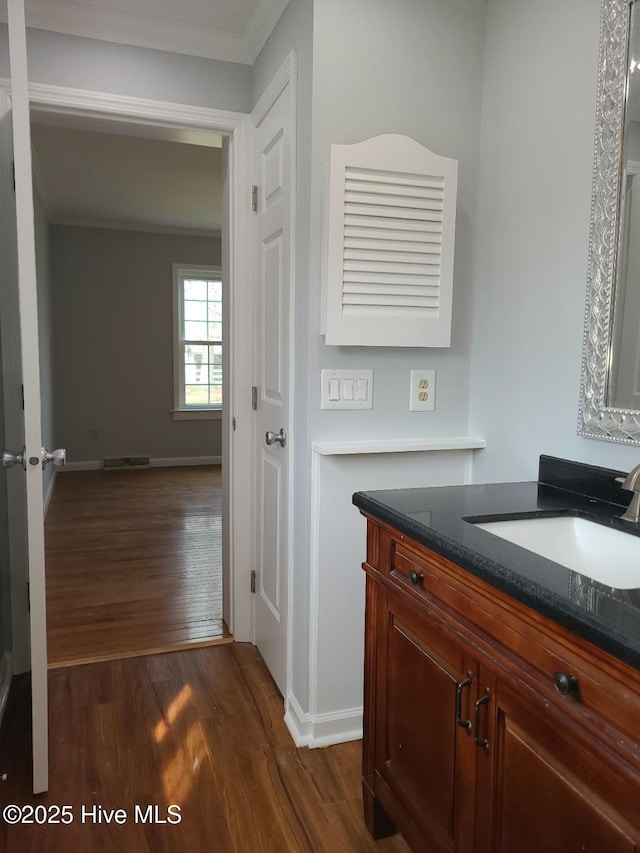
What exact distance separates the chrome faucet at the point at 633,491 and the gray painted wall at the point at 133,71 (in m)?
1.99

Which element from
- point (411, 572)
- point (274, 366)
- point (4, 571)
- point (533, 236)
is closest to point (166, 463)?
point (4, 571)

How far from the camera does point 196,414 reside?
6.92 m

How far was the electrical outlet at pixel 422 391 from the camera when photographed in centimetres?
196

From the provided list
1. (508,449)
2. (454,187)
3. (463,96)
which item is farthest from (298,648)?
(463,96)

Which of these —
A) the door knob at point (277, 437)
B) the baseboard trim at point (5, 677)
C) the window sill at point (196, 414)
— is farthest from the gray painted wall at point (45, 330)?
the door knob at point (277, 437)

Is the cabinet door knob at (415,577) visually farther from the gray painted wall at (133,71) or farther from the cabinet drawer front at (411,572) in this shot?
the gray painted wall at (133,71)

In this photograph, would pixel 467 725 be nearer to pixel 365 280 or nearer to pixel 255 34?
pixel 365 280

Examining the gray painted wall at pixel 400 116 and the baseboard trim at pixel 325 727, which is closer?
the gray painted wall at pixel 400 116

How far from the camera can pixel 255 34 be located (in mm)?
2225

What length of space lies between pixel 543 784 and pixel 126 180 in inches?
195

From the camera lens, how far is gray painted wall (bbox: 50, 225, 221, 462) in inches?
249

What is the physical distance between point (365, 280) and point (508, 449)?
0.65 m

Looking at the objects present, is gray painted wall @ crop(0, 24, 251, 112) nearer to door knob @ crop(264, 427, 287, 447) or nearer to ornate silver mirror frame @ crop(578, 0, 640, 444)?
door knob @ crop(264, 427, 287, 447)

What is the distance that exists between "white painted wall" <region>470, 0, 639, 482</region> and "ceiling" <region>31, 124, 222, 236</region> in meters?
1.18
